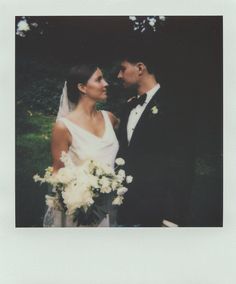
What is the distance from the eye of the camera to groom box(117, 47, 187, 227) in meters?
1.49

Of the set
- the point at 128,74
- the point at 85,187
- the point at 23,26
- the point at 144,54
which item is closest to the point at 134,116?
the point at 128,74

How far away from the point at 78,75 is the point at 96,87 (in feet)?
0.36

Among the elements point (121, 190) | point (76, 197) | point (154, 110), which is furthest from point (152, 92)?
point (76, 197)

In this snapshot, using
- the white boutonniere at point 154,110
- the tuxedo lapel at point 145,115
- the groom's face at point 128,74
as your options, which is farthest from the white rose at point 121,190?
the groom's face at point 128,74

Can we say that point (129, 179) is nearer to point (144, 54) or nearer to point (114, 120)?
point (114, 120)

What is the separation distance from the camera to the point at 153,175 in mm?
1492

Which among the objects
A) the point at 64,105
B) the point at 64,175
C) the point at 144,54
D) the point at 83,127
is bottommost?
the point at 64,175

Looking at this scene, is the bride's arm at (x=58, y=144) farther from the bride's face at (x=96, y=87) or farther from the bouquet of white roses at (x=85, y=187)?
the bride's face at (x=96, y=87)

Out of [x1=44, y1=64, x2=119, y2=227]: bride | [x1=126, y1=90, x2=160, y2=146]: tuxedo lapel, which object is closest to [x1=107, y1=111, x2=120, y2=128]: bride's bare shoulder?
[x1=44, y1=64, x2=119, y2=227]: bride

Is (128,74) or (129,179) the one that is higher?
(128,74)

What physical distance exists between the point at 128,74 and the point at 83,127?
1.17ft

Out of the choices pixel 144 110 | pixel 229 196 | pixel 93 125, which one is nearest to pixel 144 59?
pixel 144 110

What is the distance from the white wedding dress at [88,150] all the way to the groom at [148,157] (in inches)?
2.0
